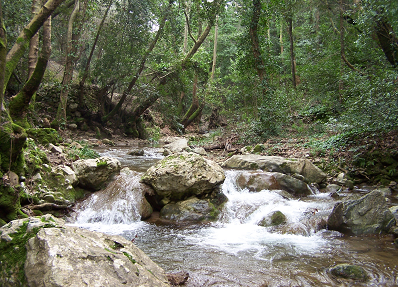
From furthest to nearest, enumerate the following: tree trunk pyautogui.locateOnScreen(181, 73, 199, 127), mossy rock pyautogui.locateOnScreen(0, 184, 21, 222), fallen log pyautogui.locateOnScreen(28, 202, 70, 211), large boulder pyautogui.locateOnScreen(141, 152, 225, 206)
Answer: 1. tree trunk pyautogui.locateOnScreen(181, 73, 199, 127)
2. large boulder pyautogui.locateOnScreen(141, 152, 225, 206)
3. fallen log pyautogui.locateOnScreen(28, 202, 70, 211)
4. mossy rock pyautogui.locateOnScreen(0, 184, 21, 222)

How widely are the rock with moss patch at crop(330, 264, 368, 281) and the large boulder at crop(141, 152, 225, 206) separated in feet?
11.2

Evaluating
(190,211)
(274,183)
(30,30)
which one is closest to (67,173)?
(190,211)

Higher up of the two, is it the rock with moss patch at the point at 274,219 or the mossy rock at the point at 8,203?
the mossy rock at the point at 8,203

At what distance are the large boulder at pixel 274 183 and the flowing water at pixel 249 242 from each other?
23cm

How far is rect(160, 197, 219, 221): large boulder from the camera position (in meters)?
5.76

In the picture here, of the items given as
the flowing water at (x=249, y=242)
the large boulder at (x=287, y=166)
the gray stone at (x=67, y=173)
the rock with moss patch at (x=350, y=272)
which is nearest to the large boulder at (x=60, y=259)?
the flowing water at (x=249, y=242)

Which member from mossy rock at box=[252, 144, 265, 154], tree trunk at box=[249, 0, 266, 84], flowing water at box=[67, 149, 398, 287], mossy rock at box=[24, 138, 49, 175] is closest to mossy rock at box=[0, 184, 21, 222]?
mossy rock at box=[24, 138, 49, 175]

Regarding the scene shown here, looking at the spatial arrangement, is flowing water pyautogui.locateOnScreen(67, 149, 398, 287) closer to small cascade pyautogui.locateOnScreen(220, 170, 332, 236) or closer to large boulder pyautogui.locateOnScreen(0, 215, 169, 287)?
small cascade pyautogui.locateOnScreen(220, 170, 332, 236)

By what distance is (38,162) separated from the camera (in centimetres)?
550

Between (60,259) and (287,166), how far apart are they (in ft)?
23.9

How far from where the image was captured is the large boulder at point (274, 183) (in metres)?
7.27

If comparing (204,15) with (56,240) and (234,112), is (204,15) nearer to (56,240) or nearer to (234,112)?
(234,112)

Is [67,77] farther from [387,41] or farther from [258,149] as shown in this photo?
[387,41]

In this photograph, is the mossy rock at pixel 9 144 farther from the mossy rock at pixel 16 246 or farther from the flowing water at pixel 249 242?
the mossy rock at pixel 16 246
